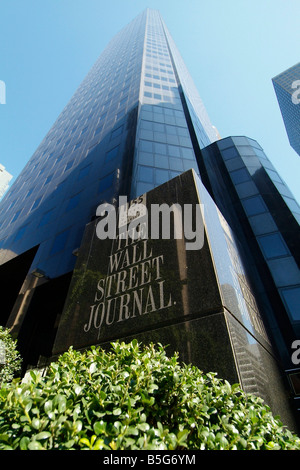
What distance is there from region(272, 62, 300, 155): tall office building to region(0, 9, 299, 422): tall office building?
9615 centimetres

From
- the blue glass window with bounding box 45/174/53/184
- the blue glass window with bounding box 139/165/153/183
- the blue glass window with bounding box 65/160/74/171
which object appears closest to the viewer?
the blue glass window with bounding box 139/165/153/183

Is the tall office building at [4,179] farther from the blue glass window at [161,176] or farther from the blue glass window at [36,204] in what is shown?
the blue glass window at [161,176]

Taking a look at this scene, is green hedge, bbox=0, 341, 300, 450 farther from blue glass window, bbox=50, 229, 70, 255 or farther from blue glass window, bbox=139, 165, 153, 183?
blue glass window, bbox=139, 165, 153, 183

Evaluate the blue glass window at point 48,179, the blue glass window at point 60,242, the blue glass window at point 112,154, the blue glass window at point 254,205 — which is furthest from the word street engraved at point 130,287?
the blue glass window at point 48,179

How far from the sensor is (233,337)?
461 cm

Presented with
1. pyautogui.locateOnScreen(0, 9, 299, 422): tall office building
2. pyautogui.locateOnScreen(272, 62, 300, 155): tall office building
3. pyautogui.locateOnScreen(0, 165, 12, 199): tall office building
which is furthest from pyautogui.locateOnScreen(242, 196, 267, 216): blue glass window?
pyautogui.locateOnScreen(0, 165, 12, 199): tall office building

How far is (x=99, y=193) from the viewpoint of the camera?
15.1m

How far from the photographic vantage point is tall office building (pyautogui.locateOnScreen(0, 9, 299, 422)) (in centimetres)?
1347

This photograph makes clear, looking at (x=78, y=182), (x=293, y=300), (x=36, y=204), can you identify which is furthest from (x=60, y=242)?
(x=293, y=300)

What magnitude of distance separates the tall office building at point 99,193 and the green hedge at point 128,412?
374 inches

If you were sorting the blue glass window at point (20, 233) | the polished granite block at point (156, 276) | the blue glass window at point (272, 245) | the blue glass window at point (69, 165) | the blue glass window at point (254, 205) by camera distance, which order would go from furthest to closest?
1. the blue glass window at point (69, 165)
2. the blue glass window at point (20, 233)
3. the blue glass window at point (254, 205)
4. the blue glass window at point (272, 245)
5. the polished granite block at point (156, 276)

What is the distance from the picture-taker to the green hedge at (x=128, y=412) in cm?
199

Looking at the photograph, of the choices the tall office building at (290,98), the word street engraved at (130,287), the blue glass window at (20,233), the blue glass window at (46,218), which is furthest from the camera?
the tall office building at (290,98)
